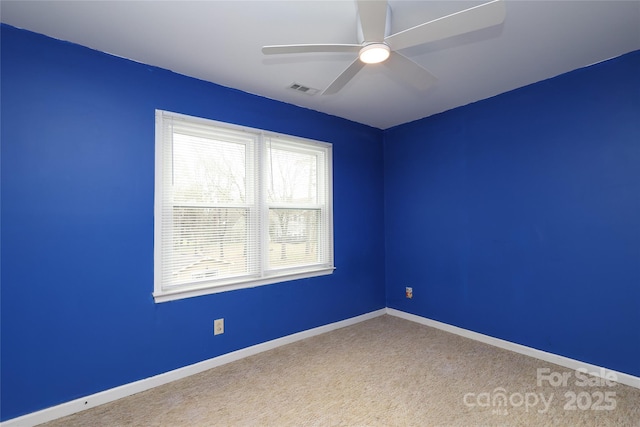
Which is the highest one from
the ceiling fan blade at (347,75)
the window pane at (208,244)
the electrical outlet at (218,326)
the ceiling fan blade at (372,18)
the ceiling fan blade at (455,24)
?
the ceiling fan blade at (372,18)

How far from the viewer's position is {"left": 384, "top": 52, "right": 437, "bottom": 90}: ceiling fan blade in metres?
1.86

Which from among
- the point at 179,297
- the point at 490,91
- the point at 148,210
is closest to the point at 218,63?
the point at 148,210

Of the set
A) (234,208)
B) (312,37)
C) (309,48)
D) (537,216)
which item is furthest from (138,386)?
(537,216)

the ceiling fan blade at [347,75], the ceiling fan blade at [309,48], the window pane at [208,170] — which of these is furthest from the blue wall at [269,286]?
the ceiling fan blade at [309,48]

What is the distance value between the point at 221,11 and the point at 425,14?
1208 mm

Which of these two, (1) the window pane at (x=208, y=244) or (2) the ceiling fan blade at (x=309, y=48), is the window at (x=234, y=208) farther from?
(2) the ceiling fan blade at (x=309, y=48)

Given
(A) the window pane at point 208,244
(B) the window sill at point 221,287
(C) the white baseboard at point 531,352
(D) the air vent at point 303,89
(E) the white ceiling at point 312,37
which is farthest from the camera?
(D) the air vent at point 303,89

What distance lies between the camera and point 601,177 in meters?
2.52

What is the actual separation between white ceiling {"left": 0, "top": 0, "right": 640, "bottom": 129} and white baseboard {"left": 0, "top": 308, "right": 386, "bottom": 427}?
2.43m

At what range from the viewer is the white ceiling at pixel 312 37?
1.83m

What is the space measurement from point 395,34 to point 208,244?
2.14m

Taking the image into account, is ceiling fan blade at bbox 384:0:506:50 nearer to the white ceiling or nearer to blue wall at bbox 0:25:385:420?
the white ceiling

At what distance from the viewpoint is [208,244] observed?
2758 millimetres

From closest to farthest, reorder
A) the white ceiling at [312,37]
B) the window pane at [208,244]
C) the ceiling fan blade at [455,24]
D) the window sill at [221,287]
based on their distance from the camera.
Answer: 1. the ceiling fan blade at [455,24]
2. the white ceiling at [312,37]
3. the window sill at [221,287]
4. the window pane at [208,244]
